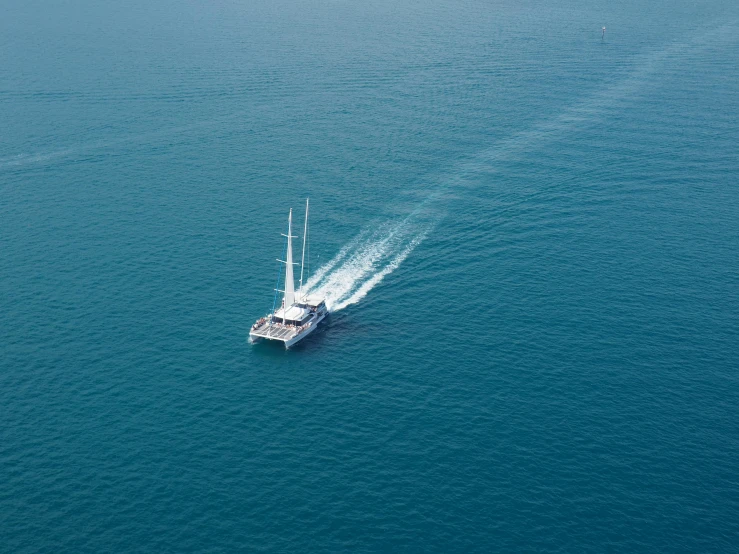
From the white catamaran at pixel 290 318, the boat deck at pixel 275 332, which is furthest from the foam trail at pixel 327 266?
the boat deck at pixel 275 332

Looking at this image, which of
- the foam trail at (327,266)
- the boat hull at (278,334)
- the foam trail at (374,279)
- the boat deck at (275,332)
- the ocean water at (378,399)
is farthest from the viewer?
the foam trail at (327,266)

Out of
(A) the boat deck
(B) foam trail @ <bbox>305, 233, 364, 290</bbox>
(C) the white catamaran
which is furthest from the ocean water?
(A) the boat deck

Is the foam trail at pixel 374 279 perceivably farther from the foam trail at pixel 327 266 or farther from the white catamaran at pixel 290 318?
the foam trail at pixel 327 266

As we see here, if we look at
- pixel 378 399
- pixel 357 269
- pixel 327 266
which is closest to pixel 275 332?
pixel 378 399

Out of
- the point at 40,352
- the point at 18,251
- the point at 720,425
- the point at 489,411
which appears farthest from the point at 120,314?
the point at 720,425

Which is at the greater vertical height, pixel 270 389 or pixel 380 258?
pixel 380 258

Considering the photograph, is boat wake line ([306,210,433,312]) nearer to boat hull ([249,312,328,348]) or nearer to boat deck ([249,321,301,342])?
boat hull ([249,312,328,348])

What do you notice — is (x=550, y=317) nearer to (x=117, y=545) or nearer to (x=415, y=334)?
(x=415, y=334)
